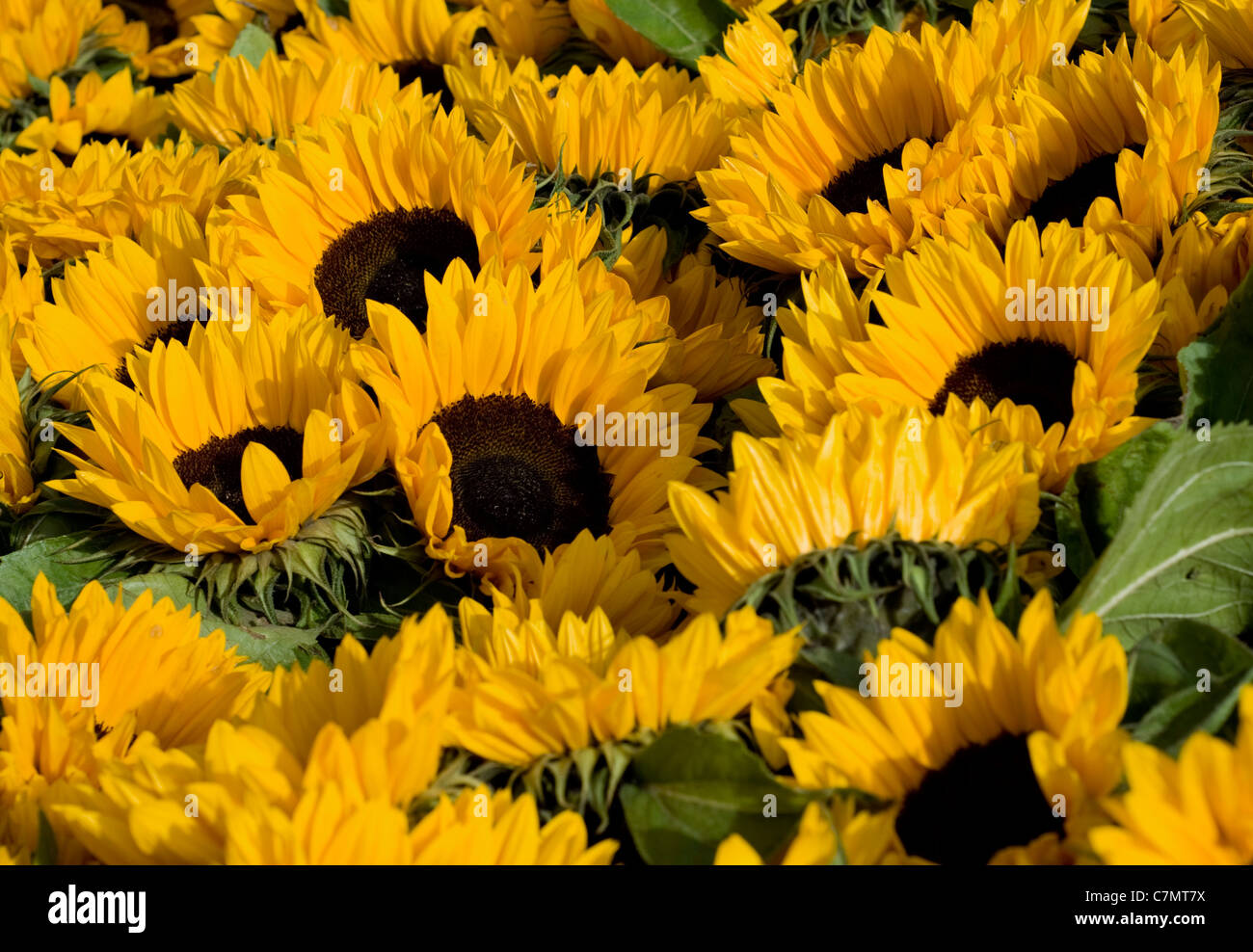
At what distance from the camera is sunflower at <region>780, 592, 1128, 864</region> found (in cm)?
71

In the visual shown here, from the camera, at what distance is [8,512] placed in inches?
42.4

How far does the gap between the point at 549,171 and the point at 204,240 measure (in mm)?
303

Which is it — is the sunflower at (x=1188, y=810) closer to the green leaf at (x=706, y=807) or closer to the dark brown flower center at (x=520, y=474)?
the green leaf at (x=706, y=807)

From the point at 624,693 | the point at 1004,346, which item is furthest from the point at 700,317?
the point at 624,693

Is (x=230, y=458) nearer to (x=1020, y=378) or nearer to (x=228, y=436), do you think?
(x=228, y=436)

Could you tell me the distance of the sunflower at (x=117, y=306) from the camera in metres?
1.14

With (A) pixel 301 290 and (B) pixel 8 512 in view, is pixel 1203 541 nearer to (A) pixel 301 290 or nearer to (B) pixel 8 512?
(A) pixel 301 290

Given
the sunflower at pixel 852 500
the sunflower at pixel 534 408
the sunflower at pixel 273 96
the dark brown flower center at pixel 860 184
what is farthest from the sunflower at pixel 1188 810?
the sunflower at pixel 273 96

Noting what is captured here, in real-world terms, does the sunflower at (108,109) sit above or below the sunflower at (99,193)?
above

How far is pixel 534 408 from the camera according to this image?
43.2 inches

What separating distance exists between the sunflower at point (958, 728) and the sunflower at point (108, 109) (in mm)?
1219

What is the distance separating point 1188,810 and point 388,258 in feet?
2.66

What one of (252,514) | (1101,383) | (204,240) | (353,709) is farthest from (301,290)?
(1101,383)

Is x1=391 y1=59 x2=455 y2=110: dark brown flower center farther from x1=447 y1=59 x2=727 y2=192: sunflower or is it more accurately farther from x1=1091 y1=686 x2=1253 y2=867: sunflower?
x1=1091 y1=686 x2=1253 y2=867: sunflower
